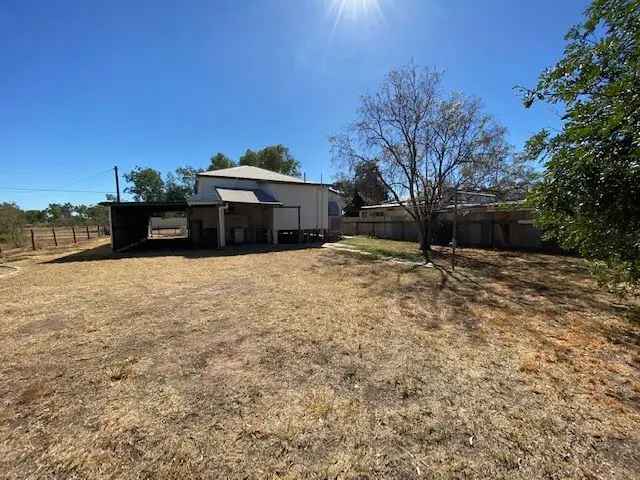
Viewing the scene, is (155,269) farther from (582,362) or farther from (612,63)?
(612,63)

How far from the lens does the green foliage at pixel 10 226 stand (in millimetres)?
16125

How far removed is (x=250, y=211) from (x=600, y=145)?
1904 centimetres

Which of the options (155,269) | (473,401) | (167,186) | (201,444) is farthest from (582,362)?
(167,186)

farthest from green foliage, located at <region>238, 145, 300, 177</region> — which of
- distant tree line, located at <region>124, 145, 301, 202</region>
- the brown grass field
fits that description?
the brown grass field

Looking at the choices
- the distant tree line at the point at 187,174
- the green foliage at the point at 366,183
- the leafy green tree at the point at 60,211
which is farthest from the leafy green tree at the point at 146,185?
the green foliage at the point at 366,183

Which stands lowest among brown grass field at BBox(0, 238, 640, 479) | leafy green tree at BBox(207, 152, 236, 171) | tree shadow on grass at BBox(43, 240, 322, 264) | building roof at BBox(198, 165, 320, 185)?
brown grass field at BBox(0, 238, 640, 479)

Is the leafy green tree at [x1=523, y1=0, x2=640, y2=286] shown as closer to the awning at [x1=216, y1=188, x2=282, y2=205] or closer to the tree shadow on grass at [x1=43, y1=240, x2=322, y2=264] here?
the tree shadow on grass at [x1=43, y1=240, x2=322, y2=264]

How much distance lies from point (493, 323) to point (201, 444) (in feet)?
15.9

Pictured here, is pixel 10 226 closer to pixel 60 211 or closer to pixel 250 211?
pixel 250 211

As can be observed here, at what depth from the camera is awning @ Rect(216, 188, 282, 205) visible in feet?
53.8

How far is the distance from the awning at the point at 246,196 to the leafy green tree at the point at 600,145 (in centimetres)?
1445

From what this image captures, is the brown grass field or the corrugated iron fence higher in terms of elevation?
the corrugated iron fence

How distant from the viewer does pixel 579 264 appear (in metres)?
10.9

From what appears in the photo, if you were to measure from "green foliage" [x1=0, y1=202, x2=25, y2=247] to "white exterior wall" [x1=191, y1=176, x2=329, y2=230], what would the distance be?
34.1 feet
